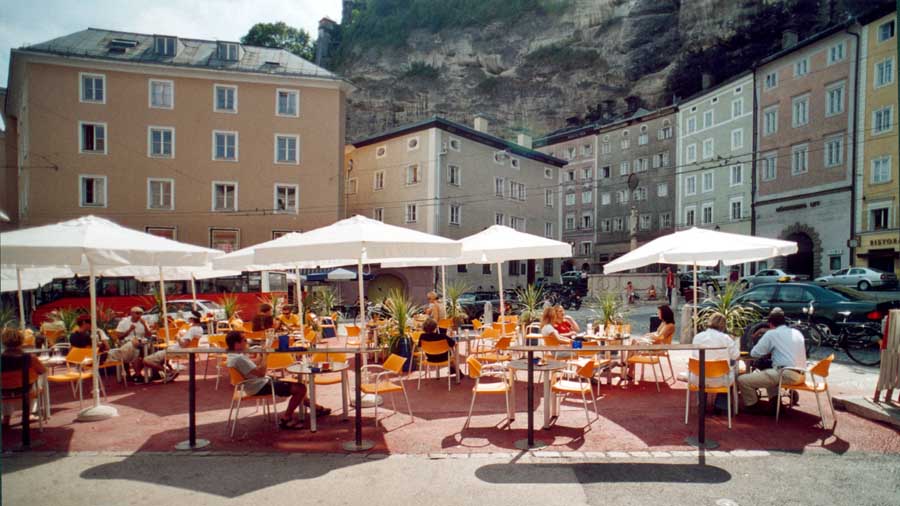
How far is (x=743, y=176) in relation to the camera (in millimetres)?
41219

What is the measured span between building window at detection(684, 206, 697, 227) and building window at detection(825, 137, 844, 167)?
13.9 m

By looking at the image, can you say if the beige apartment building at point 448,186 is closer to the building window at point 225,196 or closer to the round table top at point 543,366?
the building window at point 225,196

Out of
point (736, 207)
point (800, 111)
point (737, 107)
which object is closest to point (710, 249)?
point (800, 111)

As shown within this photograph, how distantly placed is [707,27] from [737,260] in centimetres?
5999

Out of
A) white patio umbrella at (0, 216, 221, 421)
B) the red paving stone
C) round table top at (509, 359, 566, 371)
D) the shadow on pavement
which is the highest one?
white patio umbrella at (0, 216, 221, 421)

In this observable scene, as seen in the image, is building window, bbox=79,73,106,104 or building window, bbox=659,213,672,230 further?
building window, bbox=659,213,672,230

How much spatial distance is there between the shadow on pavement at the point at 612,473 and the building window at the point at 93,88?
24.6 meters

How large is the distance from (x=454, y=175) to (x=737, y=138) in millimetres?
24247

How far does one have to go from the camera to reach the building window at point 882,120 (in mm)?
28609

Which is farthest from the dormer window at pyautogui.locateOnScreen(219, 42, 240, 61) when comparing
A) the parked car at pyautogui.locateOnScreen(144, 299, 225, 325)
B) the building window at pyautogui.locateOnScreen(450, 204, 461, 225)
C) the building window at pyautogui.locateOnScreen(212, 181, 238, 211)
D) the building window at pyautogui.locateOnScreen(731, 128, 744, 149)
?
the building window at pyautogui.locateOnScreen(731, 128, 744, 149)

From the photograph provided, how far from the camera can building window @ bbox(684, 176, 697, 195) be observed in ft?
155

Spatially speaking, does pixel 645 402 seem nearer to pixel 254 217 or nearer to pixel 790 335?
pixel 790 335

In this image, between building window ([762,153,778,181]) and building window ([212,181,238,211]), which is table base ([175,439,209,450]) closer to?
building window ([212,181,238,211])

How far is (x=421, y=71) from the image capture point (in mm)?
70250
